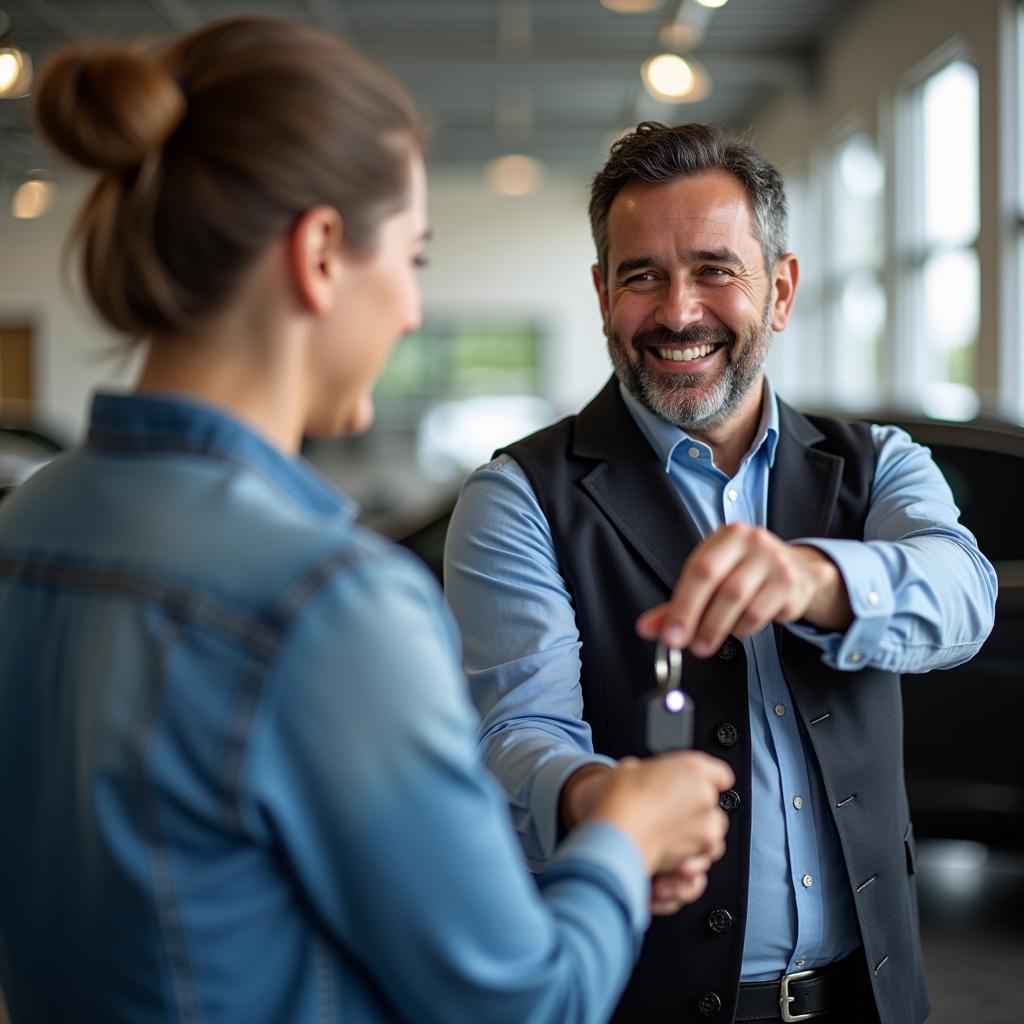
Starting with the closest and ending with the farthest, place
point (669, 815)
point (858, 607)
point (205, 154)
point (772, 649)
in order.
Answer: point (205, 154) → point (669, 815) → point (858, 607) → point (772, 649)

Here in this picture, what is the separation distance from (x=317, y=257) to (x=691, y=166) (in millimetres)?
949

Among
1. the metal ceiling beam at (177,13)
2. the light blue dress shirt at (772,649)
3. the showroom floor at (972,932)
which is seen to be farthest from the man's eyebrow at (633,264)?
the metal ceiling beam at (177,13)

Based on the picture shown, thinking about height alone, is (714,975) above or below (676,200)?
below

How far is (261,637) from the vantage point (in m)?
0.89

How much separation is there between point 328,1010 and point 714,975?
76 cm

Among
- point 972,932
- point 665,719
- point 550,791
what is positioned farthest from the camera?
point 972,932

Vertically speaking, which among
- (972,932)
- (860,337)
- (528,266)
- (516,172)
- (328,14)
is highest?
(328,14)

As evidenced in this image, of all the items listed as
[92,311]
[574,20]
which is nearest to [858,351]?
[574,20]

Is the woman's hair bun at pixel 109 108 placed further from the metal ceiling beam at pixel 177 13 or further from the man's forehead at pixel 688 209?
the metal ceiling beam at pixel 177 13

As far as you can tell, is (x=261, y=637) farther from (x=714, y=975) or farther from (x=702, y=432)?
(x=702, y=432)

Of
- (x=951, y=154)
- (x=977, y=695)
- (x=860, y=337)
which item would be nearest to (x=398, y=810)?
(x=977, y=695)

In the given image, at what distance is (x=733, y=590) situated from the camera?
1.27 meters

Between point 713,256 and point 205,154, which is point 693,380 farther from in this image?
point 205,154

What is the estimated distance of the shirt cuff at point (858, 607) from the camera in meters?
1.45
